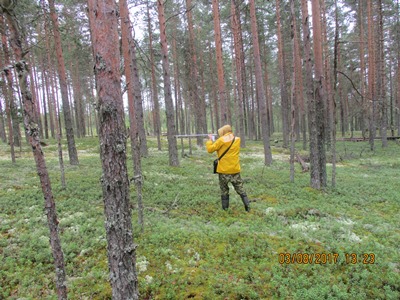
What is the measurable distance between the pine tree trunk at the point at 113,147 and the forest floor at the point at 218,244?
37.5 inches

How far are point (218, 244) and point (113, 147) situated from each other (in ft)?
10.6

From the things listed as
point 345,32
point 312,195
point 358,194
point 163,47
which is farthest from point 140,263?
point 345,32

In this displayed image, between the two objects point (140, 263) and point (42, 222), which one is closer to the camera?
point (140, 263)

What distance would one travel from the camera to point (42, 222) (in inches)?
242

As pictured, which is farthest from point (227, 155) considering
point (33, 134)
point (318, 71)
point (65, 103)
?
point (65, 103)

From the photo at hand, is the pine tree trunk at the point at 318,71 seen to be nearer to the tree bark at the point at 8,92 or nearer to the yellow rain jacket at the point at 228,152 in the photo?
A: the yellow rain jacket at the point at 228,152

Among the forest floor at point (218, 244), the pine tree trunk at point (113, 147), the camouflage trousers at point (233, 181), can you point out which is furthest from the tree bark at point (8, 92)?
the camouflage trousers at point (233, 181)

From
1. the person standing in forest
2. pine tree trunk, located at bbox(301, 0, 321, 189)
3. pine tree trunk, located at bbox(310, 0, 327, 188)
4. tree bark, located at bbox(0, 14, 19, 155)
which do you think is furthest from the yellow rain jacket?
tree bark, located at bbox(0, 14, 19, 155)

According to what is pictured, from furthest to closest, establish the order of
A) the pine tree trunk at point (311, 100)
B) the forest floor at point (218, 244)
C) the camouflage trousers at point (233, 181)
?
the pine tree trunk at point (311, 100) < the camouflage trousers at point (233, 181) < the forest floor at point (218, 244)

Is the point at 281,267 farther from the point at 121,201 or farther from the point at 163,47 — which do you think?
the point at 163,47

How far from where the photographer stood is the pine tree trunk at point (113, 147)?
2869mm

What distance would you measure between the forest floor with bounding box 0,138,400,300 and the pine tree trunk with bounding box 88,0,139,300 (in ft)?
3.12

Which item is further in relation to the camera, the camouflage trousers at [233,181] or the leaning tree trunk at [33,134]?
the camouflage trousers at [233,181]

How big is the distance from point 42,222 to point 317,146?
29.9 ft
